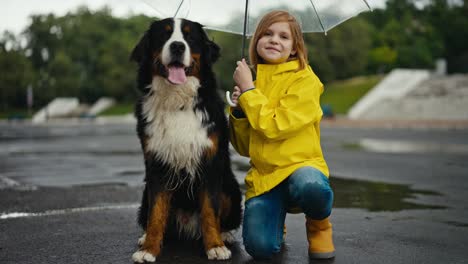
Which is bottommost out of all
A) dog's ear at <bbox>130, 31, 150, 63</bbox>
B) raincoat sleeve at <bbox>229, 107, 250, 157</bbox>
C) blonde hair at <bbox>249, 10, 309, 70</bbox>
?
raincoat sleeve at <bbox>229, 107, 250, 157</bbox>

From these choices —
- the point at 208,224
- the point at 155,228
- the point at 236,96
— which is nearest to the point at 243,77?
the point at 236,96

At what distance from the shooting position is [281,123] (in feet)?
11.6

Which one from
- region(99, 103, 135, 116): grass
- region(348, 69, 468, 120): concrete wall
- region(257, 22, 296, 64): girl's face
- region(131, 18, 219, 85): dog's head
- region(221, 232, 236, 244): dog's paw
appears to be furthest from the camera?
region(99, 103, 135, 116): grass

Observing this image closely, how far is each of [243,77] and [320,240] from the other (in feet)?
4.18

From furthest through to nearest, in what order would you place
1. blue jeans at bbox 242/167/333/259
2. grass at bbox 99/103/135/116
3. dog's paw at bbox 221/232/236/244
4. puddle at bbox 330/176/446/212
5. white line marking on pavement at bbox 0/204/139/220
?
grass at bbox 99/103/135/116 < puddle at bbox 330/176/446/212 < white line marking on pavement at bbox 0/204/139/220 < dog's paw at bbox 221/232/236/244 < blue jeans at bbox 242/167/333/259

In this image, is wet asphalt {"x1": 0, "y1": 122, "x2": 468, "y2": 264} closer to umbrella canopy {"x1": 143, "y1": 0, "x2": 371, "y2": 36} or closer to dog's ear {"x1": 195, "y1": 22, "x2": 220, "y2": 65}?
dog's ear {"x1": 195, "y1": 22, "x2": 220, "y2": 65}

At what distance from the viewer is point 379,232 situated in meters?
4.43

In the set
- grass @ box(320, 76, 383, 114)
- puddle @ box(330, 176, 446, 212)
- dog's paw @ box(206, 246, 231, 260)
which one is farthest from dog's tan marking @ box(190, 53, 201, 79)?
grass @ box(320, 76, 383, 114)

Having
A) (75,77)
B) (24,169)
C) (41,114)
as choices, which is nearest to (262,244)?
(24,169)

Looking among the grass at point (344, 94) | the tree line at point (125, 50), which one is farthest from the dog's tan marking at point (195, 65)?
the tree line at point (125, 50)

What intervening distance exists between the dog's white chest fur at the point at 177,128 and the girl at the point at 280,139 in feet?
1.16

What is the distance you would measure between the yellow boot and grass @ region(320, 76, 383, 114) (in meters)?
38.7

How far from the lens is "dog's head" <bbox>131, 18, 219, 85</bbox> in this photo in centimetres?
355

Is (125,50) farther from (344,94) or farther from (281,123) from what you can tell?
(281,123)
